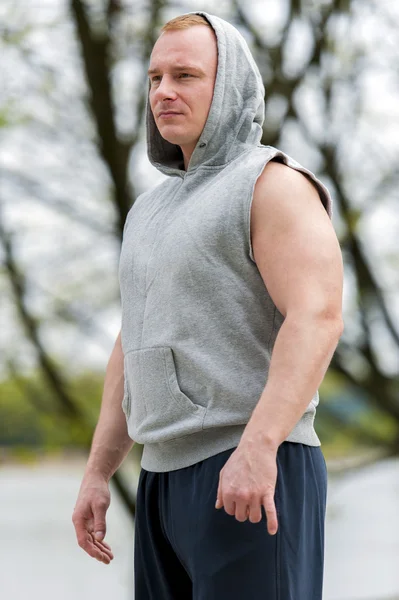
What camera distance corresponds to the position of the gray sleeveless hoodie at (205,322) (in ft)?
4.70

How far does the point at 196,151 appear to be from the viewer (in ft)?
5.24

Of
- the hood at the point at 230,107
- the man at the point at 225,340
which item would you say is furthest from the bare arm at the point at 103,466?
the hood at the point at 230,107

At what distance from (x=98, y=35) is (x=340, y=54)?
1370mm

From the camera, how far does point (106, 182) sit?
5109mm

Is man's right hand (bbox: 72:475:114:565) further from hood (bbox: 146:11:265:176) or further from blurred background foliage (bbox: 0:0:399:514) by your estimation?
blurred background foliage (bbox: 0:0:399:514)

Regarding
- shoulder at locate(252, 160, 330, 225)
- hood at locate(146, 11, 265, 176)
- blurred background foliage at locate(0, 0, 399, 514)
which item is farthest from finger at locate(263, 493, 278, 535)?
blurred background foliage at locate(0, 0, 399, 514)

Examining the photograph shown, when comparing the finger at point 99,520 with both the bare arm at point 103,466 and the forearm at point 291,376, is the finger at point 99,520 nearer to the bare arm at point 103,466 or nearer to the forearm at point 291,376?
the bare arm at point 103,466

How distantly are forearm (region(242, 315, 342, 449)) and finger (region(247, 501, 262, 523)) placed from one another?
8cm

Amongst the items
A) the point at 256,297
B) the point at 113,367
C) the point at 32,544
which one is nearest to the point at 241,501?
the point at 256,297

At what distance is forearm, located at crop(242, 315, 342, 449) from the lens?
130cm

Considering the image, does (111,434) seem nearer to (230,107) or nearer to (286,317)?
(286,317)

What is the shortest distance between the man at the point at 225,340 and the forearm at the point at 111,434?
16 cm

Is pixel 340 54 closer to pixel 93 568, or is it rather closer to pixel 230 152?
pixel 230 152

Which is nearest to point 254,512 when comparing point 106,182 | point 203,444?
point 203,444
